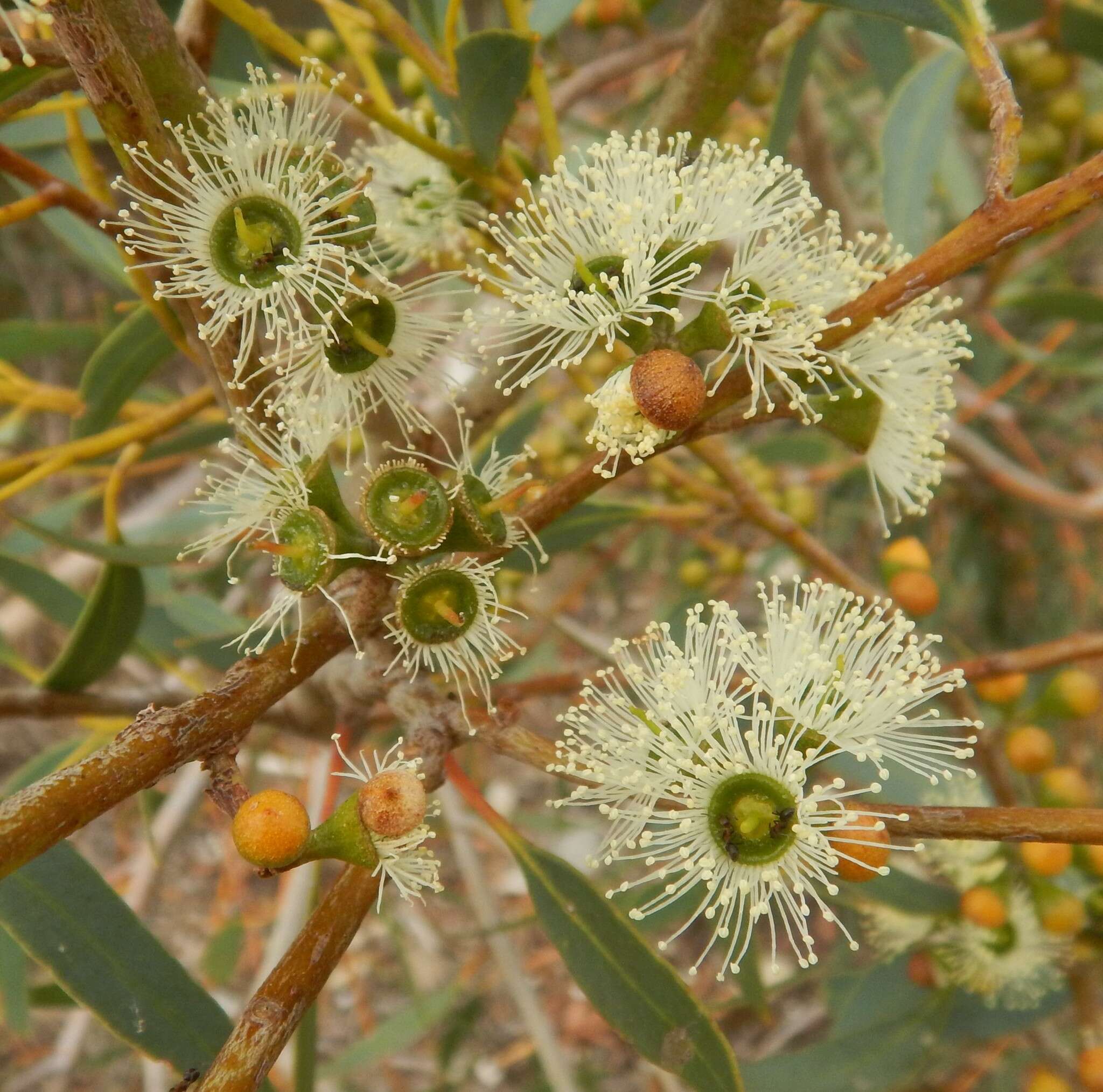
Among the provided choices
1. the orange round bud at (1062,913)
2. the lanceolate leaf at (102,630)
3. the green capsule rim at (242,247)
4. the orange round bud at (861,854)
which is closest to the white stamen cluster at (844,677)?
the orange round bud at (861,854)

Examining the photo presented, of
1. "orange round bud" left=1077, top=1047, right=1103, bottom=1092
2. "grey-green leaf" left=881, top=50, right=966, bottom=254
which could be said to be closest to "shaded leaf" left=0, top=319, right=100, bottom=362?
"grey-green leaf" left=881, top=50, right=966, bottom=254

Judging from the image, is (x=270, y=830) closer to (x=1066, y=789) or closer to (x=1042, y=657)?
(x=1042, y=657)

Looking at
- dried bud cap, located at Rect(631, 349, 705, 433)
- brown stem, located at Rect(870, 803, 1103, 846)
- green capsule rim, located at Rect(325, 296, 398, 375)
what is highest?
green capsule rim, located at Rect(325, 296, 398, 375)

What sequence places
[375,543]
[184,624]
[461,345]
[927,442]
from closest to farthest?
1. [375,543]
2. [927,442]
3. [461,345]
4. [184,624]

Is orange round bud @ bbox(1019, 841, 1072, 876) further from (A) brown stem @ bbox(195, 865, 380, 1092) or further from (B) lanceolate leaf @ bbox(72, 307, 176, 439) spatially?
(B) lanceolate leaf @ bbox(72, 307, 176, 439)

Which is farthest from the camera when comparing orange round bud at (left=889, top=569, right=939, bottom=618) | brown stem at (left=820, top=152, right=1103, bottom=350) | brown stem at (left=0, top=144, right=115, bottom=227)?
orange round bud at (left=889, top=569, right=939, bottom=618)

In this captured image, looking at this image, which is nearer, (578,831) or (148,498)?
(578,831)

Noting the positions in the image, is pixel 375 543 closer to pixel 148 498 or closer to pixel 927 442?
pixel 927 442

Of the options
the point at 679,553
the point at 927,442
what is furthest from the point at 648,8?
the point at 679,553
